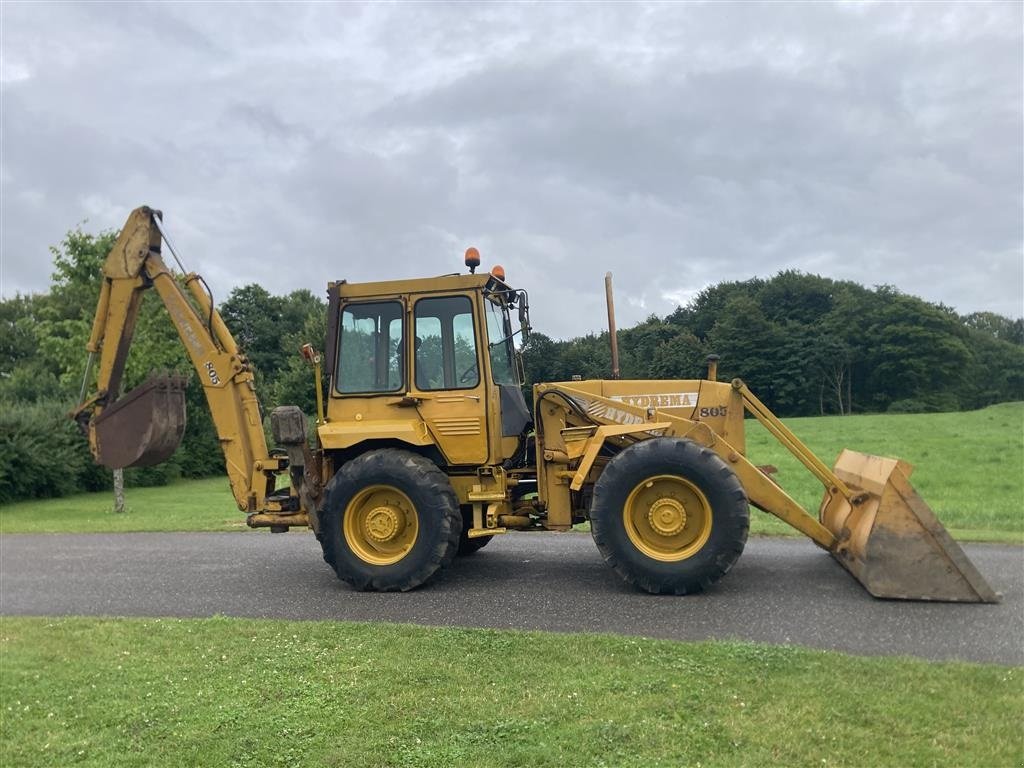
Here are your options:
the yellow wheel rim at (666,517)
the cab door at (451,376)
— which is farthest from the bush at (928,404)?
the cab door at (451,376)

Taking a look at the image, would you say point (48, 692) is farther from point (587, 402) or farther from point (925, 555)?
point (925, 555)

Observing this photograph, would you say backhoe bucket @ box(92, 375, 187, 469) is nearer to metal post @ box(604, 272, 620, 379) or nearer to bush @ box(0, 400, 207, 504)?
metal post @ box(604, 272, 620, 379)

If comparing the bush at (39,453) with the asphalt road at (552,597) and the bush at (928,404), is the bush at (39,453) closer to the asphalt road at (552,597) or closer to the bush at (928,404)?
the asphalt road at (552,597)

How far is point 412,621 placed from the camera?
5984mm

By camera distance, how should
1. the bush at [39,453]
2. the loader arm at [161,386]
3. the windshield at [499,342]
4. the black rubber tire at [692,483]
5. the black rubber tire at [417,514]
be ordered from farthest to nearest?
the bush at [39,453] < the loader arm at [161,386] < the windshield at [499,342] < the black rubber tire at [417,514] < the black rubber tire at [692,483]

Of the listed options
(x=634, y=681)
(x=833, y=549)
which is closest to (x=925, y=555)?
(x=833, y=549)

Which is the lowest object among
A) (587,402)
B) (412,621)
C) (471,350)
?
(412,621)

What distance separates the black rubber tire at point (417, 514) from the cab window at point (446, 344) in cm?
78

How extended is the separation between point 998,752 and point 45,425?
2271 cm

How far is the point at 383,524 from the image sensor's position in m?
7.23

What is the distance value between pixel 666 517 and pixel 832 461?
1247 cm

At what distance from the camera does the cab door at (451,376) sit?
730cm

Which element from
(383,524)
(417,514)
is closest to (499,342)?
(417,514)

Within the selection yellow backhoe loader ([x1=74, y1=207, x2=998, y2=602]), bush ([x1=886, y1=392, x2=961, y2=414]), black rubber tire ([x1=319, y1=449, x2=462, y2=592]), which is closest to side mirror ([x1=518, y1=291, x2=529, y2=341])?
yellow backhoe loader ([x1=74, y1=207, x2=998, y2=602])
